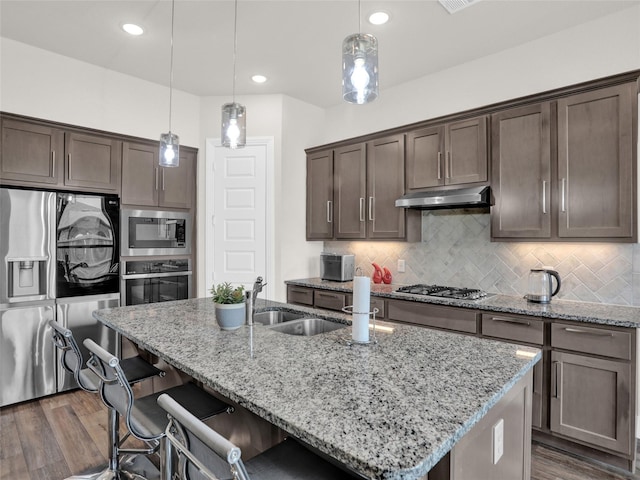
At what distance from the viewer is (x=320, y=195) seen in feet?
14.1

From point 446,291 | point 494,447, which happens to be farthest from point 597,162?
point 494,447

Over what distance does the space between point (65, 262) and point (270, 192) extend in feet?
6.71

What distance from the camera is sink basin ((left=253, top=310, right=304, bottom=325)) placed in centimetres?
238

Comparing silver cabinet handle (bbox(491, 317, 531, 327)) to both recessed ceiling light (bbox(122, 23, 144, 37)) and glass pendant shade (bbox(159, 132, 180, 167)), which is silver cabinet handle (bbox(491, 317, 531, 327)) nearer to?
glass pendant shade (bbox(159, 132, 180, 167))

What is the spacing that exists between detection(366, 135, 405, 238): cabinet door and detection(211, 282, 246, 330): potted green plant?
207cm

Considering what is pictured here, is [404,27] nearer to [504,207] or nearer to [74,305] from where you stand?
[504,207]

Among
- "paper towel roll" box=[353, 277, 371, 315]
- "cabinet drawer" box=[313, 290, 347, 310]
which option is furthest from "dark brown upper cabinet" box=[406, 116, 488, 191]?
"paper towel roll" box=[353, 277, 371, 315]

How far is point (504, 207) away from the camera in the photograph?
9.58ft

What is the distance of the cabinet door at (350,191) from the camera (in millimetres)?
3879

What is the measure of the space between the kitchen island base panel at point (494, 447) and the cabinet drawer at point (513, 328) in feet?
3.50

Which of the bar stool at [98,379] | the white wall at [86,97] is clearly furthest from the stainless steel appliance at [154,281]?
the bar stool at [98,379]

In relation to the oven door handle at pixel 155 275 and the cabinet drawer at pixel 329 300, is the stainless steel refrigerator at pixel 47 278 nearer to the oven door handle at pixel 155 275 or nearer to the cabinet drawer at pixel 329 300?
the oven door handle at pixel 155 275

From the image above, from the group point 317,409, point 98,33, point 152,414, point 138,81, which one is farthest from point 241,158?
point 317,409

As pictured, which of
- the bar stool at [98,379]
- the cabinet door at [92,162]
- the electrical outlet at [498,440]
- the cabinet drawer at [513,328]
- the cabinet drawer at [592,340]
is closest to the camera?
the electrical outlet at [498,440]
